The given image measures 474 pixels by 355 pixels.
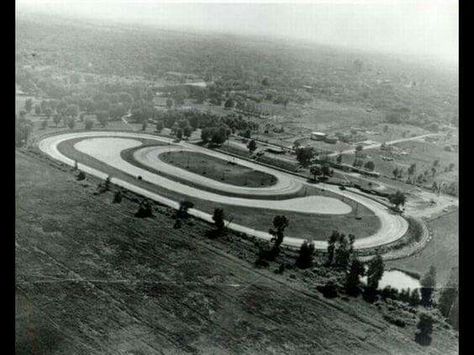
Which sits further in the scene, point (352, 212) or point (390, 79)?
point (390, 79)

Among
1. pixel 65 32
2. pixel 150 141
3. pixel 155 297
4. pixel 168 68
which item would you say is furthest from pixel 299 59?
pixel 155 297

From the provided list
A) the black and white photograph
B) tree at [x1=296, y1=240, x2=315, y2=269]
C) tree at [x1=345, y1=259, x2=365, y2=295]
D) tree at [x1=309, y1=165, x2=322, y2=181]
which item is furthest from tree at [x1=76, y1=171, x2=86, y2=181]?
tree at [x1=345, y1=259, x2=365, y2=295]

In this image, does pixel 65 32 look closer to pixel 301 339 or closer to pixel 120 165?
pixel 120 165

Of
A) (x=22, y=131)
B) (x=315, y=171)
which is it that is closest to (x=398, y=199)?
(x=315, y=171)

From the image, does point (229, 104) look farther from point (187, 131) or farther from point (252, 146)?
point (252, 146)

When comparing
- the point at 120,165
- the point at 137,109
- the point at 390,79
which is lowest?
the point at 120,165

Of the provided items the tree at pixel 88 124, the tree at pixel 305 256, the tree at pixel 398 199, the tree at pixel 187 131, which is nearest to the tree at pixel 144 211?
the tree at pixel 305 256

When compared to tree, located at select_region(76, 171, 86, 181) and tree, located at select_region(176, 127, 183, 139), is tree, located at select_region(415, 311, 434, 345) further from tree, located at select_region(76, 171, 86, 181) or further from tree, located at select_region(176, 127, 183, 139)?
tree, located at select_region(176, 127, 183, 139)
